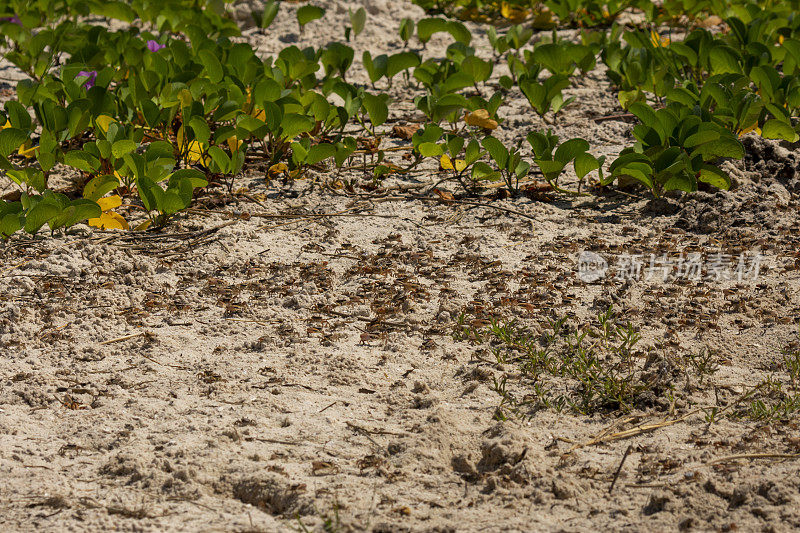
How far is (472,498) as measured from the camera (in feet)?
6.32

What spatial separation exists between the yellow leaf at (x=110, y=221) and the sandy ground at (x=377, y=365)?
0.15 ft

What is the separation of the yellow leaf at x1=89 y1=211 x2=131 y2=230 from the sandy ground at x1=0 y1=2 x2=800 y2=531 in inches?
1.9

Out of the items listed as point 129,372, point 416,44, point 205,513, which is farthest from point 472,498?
point 416,44

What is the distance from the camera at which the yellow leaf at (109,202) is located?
3211 mm

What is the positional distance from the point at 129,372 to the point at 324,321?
0.59 meters

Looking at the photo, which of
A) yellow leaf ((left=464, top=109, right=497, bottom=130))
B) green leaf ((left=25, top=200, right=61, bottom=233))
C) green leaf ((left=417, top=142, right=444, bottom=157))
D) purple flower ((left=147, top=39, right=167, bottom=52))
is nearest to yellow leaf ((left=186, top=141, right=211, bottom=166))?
green leaf ((left=25, top=200, right=61, bottom=233))

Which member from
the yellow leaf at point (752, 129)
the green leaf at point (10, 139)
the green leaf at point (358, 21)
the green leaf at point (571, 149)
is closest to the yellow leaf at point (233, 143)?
the green leaf at point (10, 139)

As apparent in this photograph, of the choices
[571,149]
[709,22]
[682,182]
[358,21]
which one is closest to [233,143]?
[571,149]

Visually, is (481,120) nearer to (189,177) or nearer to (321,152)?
(321,152)

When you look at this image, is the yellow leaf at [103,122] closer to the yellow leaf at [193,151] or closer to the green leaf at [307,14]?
the yellow leaf at [193,151]

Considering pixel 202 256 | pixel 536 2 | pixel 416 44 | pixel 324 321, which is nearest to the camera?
pixel 324 321

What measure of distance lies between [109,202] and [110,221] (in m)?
0.11

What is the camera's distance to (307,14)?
17.0 feet

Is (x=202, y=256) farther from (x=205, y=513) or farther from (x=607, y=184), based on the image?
(x=607, y=184)
